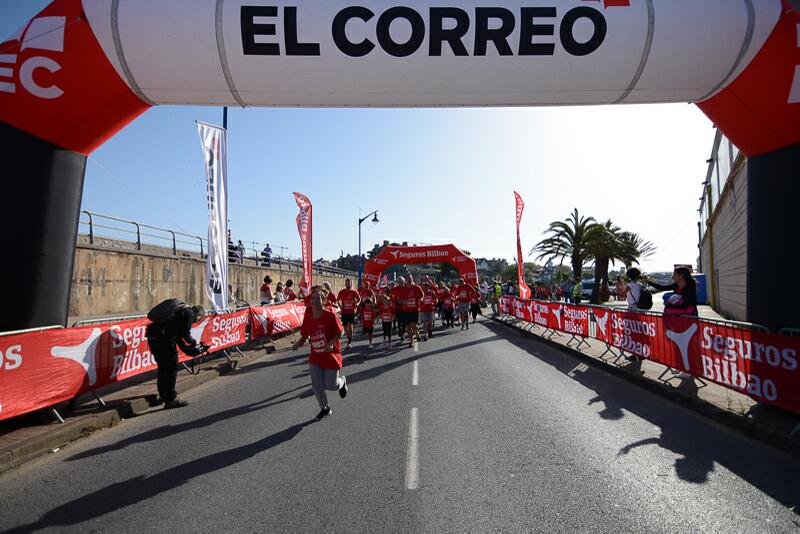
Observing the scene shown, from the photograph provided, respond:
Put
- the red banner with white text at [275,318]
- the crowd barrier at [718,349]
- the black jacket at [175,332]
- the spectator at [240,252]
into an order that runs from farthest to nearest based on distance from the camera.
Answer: the spectator at [240,252] < the red banner with white text at [275,318] < the black jacket at [175,332] < the crowd barrier at [718,349]

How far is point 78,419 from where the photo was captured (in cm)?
578

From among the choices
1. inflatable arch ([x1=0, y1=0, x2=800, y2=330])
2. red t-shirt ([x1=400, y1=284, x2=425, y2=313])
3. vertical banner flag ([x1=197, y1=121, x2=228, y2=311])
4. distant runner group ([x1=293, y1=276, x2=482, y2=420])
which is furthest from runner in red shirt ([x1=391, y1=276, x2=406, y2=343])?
inflatable arch ([x1=0, y1=0, x2=800, y2=330])

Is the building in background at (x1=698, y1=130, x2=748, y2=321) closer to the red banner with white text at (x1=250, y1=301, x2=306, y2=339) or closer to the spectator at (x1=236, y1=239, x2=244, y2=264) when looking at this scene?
the red banner with white text at (x1=250, y1=301, x2=306, y2=339)

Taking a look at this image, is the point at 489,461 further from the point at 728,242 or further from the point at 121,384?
the point at 728,242

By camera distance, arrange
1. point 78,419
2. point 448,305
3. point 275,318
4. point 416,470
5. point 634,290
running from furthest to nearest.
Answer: point 448,305
point 275,318
point 634,290
point 78,419
point 416,470

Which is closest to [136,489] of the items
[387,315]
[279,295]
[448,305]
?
[387,315]

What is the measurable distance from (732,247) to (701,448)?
52.9 feet

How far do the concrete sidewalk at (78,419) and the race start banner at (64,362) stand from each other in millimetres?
270

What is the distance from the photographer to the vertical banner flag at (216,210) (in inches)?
388

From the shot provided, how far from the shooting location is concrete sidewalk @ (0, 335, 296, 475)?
4820 mm

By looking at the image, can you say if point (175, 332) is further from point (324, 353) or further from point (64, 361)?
point (324, 353)

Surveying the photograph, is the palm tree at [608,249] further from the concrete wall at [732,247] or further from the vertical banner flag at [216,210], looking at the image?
the vertical banner flag at [216,210]

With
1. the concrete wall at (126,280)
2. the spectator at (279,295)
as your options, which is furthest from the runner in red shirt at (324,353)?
the spectator at (279,295)

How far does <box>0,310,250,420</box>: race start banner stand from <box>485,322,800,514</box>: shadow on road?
22.5 ft
